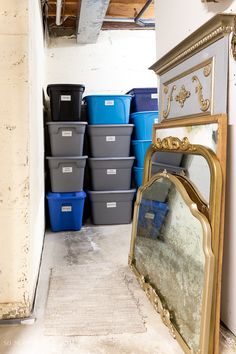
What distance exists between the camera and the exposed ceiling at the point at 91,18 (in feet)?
11.6

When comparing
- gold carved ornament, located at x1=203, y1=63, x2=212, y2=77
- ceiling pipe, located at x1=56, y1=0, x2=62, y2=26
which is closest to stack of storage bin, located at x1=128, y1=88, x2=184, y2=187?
ceiling pipe, located at x1=56, y1=0, x2=62, y2=26

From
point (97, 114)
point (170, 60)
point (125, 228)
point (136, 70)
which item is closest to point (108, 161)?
point (97, 114)

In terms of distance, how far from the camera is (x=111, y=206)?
12.8 feet

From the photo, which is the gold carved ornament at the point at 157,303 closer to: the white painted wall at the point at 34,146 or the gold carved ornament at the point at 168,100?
the white painted wall at the point at 34,146

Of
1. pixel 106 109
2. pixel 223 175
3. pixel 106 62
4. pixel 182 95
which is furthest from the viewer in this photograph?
pixel 106 62

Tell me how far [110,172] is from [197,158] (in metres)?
2.19

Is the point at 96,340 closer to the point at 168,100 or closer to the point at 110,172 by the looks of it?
the point at 168,100

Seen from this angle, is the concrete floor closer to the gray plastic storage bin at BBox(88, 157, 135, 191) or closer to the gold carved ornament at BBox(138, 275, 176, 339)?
the gold carved ornament at BBox(138, 275, 176, 339)

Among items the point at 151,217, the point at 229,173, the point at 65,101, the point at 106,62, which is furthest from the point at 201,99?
the point at 106,62

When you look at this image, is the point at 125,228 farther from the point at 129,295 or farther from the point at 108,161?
the point at 129,295

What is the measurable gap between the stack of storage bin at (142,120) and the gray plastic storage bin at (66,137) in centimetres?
64

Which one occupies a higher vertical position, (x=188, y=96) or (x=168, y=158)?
(x=188, y=96)

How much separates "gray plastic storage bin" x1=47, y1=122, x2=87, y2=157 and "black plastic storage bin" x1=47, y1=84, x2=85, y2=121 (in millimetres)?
119

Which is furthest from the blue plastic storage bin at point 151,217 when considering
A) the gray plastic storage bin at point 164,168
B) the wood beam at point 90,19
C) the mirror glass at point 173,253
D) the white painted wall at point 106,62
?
the white painted wall at point 106,62
